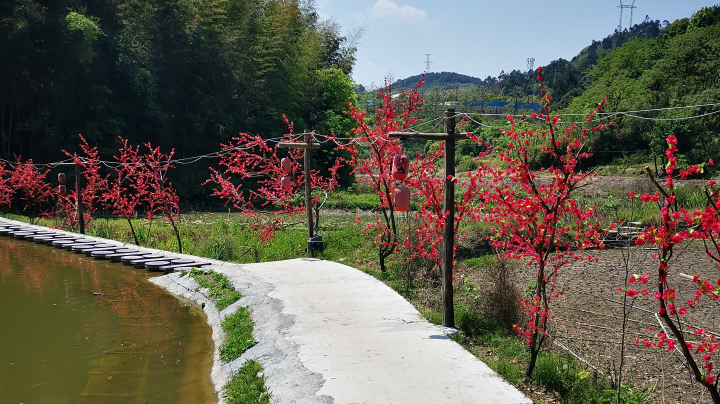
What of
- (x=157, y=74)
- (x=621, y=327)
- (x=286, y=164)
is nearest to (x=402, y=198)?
(x=621, y=327)

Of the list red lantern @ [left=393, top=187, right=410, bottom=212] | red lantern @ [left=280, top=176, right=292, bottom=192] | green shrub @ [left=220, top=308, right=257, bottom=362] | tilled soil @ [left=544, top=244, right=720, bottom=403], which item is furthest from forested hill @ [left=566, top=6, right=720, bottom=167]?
green shrub @ [left=220, top=308, right=257, bottom=362]

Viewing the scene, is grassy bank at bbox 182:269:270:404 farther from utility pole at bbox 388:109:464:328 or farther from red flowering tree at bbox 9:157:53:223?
red flowering tree at bbox 9:157:53:223

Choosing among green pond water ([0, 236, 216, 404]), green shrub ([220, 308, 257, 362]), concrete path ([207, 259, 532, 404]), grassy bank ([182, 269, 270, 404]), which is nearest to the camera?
concrete path ([207, 259, 532, 404])

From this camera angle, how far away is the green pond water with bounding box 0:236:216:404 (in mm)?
4828

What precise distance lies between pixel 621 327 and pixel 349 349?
3.14 meters

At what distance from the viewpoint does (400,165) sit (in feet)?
20.3

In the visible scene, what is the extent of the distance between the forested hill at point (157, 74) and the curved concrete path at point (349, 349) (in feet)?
53.5

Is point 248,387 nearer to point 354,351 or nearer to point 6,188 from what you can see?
point 354,351

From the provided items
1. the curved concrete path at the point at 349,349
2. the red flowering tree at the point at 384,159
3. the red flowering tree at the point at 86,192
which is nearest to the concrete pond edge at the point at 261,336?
the curved concrete path at the point at 349,349

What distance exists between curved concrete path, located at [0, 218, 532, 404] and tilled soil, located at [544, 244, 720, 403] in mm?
1232

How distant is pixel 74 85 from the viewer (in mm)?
21141

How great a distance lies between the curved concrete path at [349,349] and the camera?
13.1ft

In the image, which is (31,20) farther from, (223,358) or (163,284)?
(223,358)

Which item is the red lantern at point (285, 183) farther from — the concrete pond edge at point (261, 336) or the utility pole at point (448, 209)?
the utility pole at point (448, 209)
